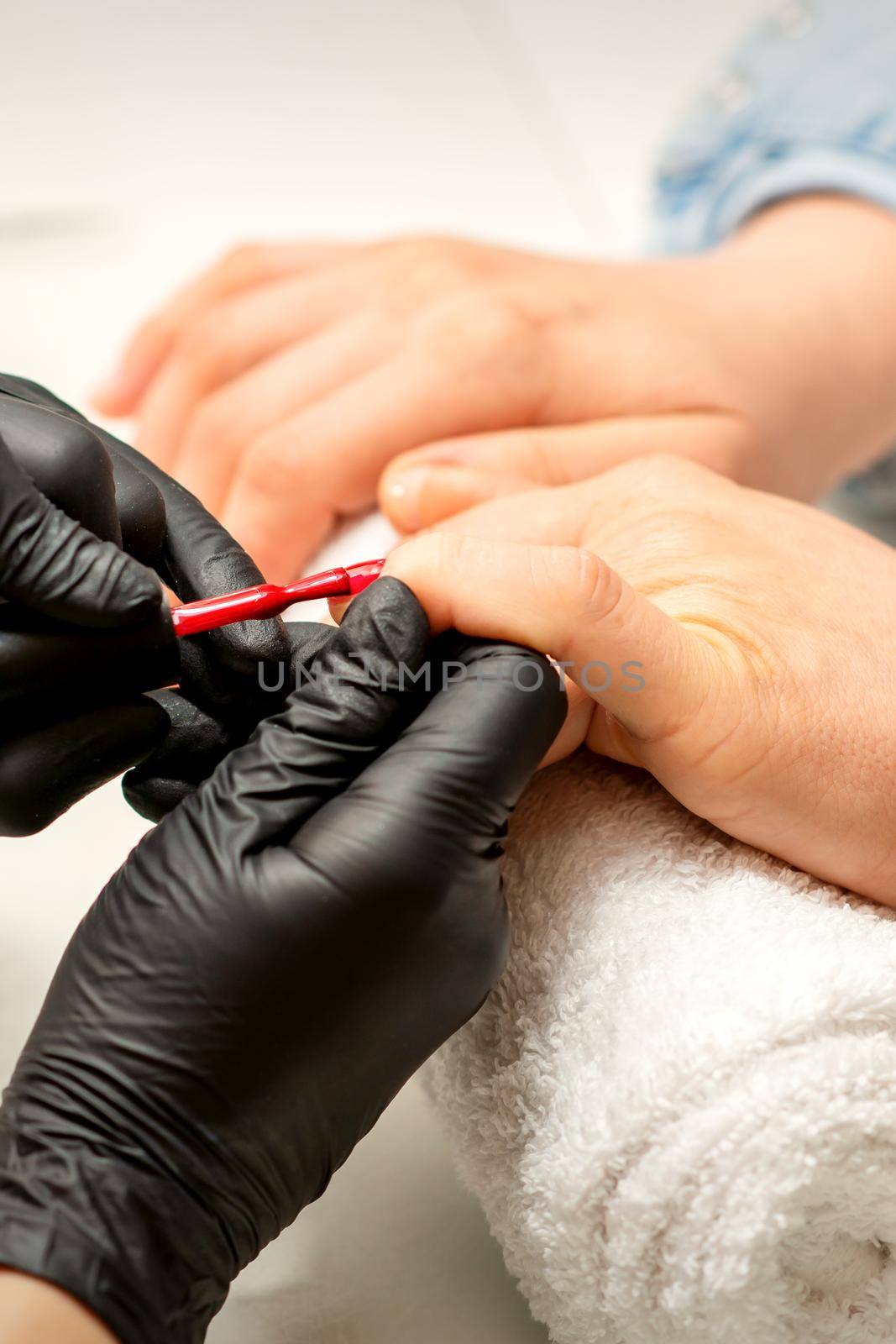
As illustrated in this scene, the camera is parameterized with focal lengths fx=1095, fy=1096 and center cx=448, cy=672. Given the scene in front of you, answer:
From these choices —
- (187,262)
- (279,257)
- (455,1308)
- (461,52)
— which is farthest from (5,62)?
(455,1308)

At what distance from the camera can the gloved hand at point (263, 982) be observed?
0.51m

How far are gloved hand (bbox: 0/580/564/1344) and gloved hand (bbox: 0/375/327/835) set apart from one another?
0.21 feet

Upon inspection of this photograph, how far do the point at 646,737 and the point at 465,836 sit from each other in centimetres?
13

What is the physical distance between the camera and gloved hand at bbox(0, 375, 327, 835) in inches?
21.9

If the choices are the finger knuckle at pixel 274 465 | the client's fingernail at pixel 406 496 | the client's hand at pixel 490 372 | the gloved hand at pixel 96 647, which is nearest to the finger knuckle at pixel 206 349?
the client's hand at pixel 490 372

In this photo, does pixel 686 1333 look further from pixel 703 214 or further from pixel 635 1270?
pixel 703 214

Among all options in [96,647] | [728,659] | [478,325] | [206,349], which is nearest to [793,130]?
[478,325]

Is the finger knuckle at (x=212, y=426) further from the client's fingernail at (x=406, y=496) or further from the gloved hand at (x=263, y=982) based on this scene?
the gloved hand at (x=263, y=982)

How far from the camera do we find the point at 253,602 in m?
0.62

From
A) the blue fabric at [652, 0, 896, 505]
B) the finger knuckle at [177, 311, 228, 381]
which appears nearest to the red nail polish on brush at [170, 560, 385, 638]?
the finger knuckle at [177, 311, 228, 381]

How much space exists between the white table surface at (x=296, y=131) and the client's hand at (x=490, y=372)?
0.31 meters

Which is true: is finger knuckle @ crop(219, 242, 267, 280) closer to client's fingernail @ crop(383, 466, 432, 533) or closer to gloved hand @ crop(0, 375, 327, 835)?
client's fingernail @ crop(383, 466, 432, 533)

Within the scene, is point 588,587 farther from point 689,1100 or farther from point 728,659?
point 689,1100

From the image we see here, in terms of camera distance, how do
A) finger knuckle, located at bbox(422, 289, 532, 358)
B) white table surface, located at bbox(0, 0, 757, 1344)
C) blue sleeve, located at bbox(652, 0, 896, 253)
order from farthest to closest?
white table surface, located at bbox(0, 0, 757, 1344) < blue sleeve, located at bbox(652, 0, 896, 253) < finger knuckle, located at bbox(422, 289, 532, 358)
